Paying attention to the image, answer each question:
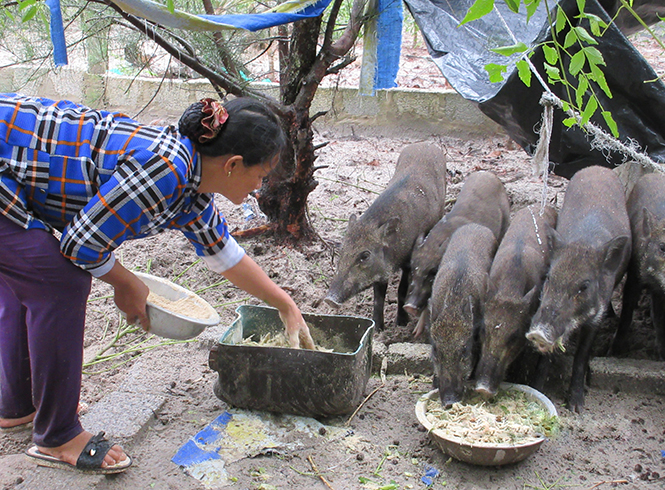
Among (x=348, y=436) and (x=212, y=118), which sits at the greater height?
(x=212, y=118)

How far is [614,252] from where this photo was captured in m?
3.78

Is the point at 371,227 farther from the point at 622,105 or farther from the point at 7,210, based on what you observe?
A: the point at 7,210

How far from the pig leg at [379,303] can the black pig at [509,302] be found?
2.99 feet

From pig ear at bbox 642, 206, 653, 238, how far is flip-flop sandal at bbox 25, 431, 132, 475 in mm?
3386

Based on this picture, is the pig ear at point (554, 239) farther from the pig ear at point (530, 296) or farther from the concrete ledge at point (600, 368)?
the concrete ledge at point (600, 368)

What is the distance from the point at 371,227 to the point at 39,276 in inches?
106

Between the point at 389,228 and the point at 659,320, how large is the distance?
6.28ft

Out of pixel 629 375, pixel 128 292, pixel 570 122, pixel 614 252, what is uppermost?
pixel 570 122

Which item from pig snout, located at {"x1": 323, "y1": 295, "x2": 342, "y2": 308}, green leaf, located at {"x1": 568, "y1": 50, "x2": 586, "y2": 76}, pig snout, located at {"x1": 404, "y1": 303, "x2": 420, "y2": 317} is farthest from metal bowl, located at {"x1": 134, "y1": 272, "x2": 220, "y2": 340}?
green leaf, located at {"x1": 568, "y1": 50, "x2": 586, "y2": 76}

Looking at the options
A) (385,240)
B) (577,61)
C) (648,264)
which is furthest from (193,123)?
(648,264)

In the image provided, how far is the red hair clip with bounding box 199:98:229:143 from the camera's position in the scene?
229 cm

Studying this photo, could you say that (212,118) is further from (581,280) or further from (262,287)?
(581,280)

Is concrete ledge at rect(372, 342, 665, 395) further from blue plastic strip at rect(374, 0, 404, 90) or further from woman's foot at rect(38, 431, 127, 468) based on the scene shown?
blue plastic strip at rect(374, 0, 404, 90)

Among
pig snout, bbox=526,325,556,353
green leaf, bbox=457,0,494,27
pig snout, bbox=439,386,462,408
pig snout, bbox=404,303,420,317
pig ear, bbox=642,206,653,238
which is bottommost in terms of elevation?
pig snout, bbox=439,386,462,408
